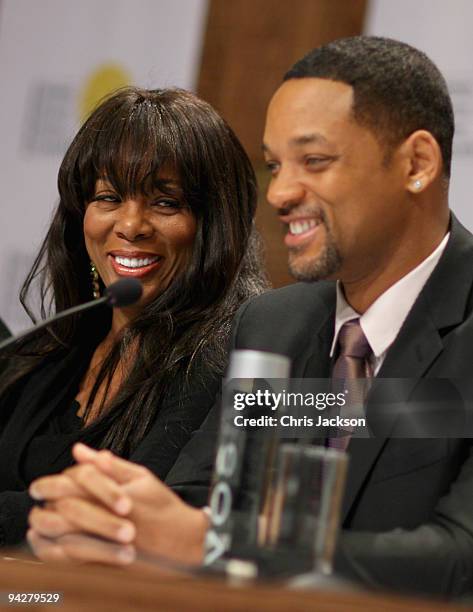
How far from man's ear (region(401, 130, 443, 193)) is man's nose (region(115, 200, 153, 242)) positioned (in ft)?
2.90

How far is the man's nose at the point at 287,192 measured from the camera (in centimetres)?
204

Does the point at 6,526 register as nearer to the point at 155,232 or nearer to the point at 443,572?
the point at 155,232

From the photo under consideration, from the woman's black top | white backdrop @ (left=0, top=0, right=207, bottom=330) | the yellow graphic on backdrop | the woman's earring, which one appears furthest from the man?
the yellow graphic on backdrop

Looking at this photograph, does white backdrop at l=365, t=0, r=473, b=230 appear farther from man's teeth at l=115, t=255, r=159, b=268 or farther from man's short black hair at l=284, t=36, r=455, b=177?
man's short black hair at l=284, t=36, r=455, b=177

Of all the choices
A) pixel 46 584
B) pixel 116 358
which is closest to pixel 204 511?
pixel 46 584

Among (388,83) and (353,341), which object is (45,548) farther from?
(388,83)

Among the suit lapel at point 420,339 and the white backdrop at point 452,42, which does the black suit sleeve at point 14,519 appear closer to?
the suit lapel at point 420,339

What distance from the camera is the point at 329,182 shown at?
2029 mm

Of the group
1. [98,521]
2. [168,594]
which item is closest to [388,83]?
[98,521]

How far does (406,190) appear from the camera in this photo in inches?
82.4

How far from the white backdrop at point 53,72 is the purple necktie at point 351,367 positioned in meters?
2.29

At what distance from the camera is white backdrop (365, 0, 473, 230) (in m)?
3.40

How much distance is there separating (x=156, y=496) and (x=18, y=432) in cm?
113

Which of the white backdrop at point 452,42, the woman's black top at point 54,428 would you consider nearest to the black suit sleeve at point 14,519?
the woman's black top at point 54,428
